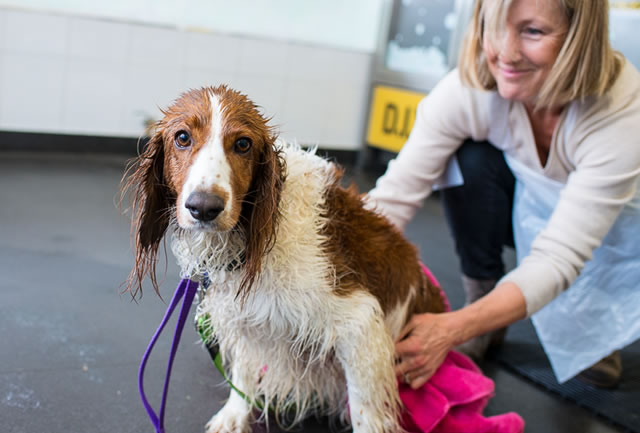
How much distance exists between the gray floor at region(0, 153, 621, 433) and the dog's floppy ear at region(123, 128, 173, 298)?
19.3 inches

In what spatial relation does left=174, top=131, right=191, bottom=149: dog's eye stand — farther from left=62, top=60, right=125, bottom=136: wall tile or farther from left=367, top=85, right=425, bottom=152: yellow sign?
left=367, top=85, right=425, bottom=152: yellow sign

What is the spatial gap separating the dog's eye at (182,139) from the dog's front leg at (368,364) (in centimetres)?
45

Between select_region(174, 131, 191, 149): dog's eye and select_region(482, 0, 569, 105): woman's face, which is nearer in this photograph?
select_region(174, 131, 191, 149): dog's eye

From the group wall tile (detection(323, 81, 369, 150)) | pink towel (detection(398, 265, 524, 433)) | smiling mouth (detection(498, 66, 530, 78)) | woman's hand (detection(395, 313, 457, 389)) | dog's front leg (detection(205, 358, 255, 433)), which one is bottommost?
dog's front leg (detection(205, 358, 255, 433))

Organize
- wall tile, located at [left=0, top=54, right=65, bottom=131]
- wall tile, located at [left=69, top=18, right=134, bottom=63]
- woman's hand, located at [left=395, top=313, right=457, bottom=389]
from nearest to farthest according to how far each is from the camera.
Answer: woman's hand, located at [left=395, top=313, right=457, bottom=389] < wall tile, located at [left=0, top=54, right=65, bottom=131] < wall tile, located at [left=69, top=18, right=134, bottom=63]

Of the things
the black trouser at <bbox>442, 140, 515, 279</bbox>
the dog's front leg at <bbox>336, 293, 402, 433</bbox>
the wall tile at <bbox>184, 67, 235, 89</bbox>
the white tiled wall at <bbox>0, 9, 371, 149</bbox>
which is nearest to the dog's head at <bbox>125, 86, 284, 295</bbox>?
the dog's front leg at <bbox>336, 293, 402, 433</bbox>

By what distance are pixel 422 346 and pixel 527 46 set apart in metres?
0.74

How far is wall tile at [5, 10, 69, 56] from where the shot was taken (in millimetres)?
3508

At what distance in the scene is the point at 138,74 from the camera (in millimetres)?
3977

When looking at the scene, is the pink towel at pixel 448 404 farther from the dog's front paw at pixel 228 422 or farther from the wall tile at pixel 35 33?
the wall tile at pixel 35 33

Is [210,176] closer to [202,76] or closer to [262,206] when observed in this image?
[262,206]

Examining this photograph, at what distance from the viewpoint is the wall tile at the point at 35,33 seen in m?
3.51

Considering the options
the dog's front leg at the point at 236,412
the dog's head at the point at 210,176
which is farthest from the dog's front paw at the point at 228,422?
A: the dog's head at the point at 210,176

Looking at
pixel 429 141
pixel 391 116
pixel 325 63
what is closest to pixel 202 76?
pixel 325 63
